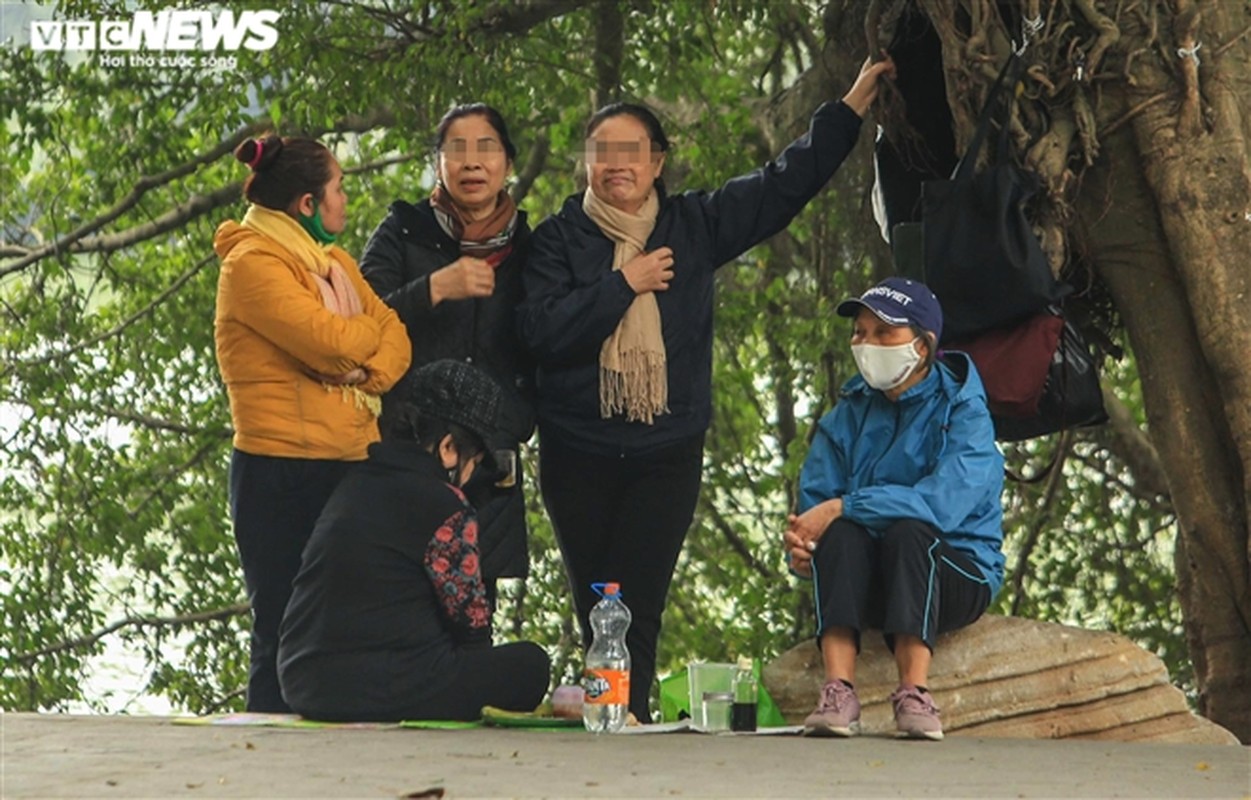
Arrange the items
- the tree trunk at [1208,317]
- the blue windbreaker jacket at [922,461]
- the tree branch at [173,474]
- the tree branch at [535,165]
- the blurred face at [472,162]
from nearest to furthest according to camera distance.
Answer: the blue windbreaker jacket at [922,461], the blurred face at [472,162], the tree trunk at [1208,317], the tree branch at [535,165], the tree branch at [173,474]

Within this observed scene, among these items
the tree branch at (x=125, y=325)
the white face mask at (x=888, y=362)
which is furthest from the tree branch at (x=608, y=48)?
the white face mask at (x=888, y=362)

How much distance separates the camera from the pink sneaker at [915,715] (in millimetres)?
5121

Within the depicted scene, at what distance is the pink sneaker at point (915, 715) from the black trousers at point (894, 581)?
0.15 metres

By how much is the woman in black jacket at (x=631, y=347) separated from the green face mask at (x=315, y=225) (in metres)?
0.62

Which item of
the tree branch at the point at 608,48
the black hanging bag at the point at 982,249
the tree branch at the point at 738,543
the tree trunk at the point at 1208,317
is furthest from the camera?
the tree branch at the point at 738,543

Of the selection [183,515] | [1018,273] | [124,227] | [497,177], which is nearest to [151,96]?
[124,227]

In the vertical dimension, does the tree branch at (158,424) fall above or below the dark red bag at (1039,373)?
above

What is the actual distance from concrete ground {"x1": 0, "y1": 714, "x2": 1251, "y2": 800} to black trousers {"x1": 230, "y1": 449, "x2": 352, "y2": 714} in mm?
447

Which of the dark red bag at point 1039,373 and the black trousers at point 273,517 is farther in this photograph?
the dark red bag at point 1039,373

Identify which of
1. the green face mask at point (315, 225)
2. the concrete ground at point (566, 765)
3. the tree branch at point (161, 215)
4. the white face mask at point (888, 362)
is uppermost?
the tree branch at point (161, 215)

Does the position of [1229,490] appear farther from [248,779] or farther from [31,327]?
[31,327]

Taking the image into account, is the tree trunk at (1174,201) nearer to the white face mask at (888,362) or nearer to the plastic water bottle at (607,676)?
the white face mask at (888,362)

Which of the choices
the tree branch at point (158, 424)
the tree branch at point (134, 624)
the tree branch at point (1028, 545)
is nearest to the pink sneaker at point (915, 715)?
the tree branch at point (1028, 545)

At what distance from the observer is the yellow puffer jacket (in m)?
5.42
